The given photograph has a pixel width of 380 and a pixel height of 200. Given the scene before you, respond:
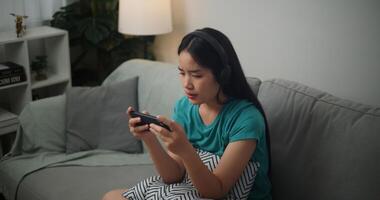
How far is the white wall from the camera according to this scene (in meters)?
1.72

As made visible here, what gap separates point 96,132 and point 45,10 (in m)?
1.17

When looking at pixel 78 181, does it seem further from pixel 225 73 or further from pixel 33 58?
pixel 33 58

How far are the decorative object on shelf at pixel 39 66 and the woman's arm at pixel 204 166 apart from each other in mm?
1706

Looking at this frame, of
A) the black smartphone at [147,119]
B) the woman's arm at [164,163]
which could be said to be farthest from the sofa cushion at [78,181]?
the black smartphone at [147,119]

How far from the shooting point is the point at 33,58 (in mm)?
2812

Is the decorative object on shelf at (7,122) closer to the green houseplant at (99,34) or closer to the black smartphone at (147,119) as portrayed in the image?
the green houseplant at (99,34)

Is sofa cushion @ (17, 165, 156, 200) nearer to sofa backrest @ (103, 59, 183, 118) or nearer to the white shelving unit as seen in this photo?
sofa backrest @ (103, 59, 183, 118)

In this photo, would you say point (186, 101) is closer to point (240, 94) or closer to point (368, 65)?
point (240, 94)

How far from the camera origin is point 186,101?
1538 mm

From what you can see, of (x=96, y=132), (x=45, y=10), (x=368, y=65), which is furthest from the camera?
(x=45, y=10)

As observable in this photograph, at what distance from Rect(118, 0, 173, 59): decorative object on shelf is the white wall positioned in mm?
237

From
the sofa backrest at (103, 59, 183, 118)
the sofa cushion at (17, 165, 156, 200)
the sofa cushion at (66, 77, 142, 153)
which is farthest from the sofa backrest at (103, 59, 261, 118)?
the sofa cushion at (17, 165, 156, 200)

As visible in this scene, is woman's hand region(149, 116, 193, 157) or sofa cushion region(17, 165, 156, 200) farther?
sofa cushion region(17, 165, 156, 200)

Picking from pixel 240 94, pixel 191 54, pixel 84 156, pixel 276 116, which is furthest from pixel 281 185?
pixel 84 156
